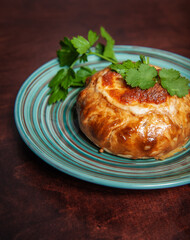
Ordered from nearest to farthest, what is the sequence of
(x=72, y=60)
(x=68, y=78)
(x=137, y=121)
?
(x=137, y=121)
(x=68, y=78)
(x=72, y=60)

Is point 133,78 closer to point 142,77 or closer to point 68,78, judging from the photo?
point 142,77

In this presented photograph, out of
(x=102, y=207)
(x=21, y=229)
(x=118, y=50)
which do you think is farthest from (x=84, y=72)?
(x=21, y=229)

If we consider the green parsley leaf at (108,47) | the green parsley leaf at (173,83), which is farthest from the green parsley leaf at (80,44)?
the green parsley leaf at (173,83)

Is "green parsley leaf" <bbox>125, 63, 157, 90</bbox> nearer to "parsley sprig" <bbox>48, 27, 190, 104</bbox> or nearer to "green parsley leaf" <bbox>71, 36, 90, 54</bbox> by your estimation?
"parsley sprig" <bbox>48, 27, 190, 104</bbox>

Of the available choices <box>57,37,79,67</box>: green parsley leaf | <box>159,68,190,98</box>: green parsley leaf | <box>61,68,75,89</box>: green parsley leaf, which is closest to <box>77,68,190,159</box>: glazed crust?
<box>159,68,190,98</box>: green parsley leaf

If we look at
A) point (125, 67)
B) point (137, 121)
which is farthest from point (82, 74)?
point (137, 121)

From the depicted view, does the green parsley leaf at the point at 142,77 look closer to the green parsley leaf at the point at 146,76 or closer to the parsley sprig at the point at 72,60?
the green parsley leaf at the point at 146,76

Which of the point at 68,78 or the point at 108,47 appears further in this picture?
the point at 108,47

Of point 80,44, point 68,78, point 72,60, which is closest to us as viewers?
point 80,44

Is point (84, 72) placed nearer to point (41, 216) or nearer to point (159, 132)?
point (159, 132)
